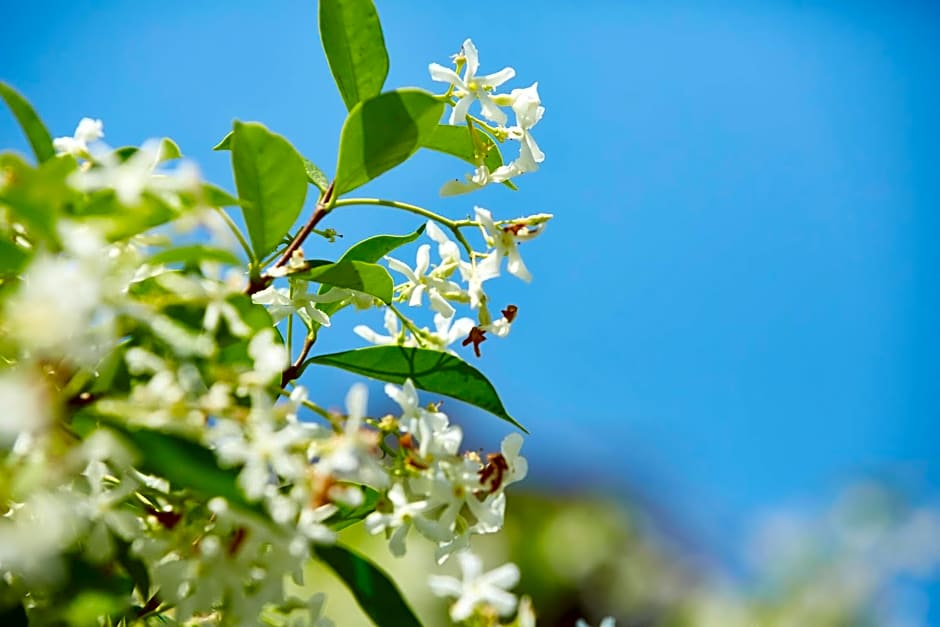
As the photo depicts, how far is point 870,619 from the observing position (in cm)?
336

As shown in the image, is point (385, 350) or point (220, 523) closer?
point (220, 523)

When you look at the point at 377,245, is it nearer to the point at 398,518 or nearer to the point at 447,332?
the point at 447,332

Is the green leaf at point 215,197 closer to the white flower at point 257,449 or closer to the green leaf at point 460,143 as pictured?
the white flower at point 257,449

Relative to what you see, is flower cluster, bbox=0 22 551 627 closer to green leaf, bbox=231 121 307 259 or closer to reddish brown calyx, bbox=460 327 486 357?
green leaf, bbox=231 121 307 259

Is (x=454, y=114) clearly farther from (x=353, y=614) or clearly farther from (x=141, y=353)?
(x=353, y=614)

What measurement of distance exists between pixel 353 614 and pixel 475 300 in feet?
6.42

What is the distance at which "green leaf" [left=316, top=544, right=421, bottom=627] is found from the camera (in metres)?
0.67

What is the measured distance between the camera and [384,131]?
75cm

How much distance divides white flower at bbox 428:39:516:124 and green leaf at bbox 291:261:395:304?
15 cm

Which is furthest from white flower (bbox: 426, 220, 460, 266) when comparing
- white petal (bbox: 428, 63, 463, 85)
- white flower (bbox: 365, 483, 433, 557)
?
white flower (bbox: 365, 483, 433, 557)

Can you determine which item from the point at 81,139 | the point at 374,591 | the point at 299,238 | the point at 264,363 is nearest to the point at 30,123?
the point at 81,139

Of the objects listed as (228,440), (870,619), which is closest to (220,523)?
(228,440)

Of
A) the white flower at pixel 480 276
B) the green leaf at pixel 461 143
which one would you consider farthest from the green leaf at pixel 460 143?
the white flower at pixel 480 276

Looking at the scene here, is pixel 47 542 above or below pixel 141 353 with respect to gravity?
below
